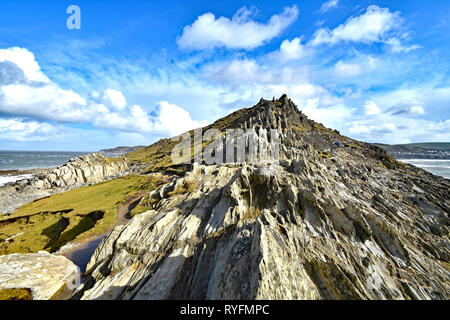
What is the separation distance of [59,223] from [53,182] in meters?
55.6

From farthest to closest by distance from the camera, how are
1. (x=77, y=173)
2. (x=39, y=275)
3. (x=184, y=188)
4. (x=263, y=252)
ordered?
(x=77, y=173) < (x=184, y=188) < (x=39, y=275) < (x=263, y=252)

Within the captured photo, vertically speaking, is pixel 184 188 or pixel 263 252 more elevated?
pixel 263 252

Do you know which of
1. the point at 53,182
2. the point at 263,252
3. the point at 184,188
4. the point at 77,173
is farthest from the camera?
the point at 77,173

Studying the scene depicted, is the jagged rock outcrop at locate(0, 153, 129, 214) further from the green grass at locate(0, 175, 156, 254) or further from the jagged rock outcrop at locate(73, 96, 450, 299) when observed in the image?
the jagged rock outcrop at locate(73, 96, 450, 299)

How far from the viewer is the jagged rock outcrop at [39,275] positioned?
16.2 meters

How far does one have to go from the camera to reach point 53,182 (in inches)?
3066

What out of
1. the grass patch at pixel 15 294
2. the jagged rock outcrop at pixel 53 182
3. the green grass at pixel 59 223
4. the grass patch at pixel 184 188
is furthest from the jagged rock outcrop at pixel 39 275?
the jagged rock outcrop at pixel 53 182

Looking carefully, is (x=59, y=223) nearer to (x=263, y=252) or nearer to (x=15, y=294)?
(x=15, y=294)

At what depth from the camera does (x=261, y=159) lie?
5362cm

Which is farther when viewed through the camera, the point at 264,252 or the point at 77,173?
the point at 77,173

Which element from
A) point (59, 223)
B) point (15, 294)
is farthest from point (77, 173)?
point (15, 294)

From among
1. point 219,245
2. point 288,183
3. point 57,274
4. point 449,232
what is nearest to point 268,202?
point 288,183
